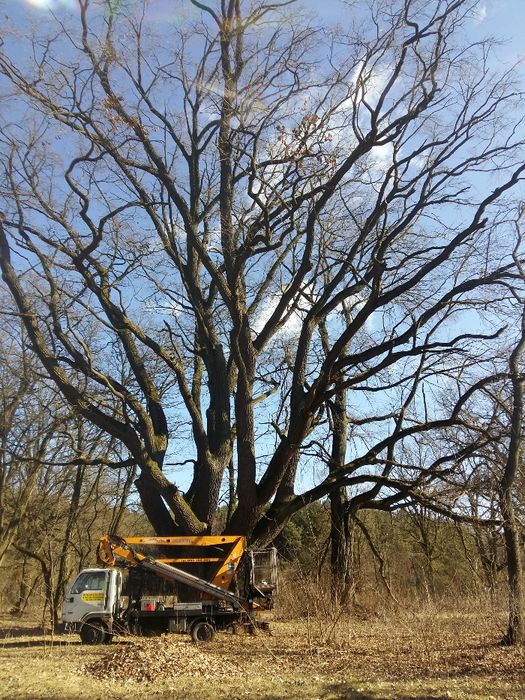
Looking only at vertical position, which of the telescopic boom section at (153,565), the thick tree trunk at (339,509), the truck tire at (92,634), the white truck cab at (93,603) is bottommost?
the truck tire at (92,634)

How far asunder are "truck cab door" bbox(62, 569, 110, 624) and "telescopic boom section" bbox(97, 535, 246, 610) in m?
1.36

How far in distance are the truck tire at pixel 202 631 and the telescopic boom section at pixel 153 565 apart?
683 mm

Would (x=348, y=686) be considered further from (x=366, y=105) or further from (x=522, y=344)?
(x=366, y=105)

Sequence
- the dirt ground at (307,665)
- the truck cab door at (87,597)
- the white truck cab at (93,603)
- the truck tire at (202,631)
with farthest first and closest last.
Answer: the truck cab door at (87,597), the white truck cab at (93,603), the truck tire at (202,631), the dirt ground at (307,665)

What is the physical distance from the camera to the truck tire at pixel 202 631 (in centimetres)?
1515

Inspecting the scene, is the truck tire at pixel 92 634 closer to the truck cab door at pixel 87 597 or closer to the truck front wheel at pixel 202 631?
the truck cab door at pixel 87 597

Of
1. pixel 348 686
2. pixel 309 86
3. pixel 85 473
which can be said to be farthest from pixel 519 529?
pixel 85 473

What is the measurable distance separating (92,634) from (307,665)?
776 centimetres

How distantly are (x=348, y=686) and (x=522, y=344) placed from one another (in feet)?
26.8

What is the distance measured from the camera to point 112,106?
15.4m

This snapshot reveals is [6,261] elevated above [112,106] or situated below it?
below

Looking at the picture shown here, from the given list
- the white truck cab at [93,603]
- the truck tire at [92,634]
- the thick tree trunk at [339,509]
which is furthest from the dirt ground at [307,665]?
the thick tree trunk at [339,509]

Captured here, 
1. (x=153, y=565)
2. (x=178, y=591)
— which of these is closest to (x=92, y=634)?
(x=178, y=591)

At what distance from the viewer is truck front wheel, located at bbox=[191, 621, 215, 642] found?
15.1m
